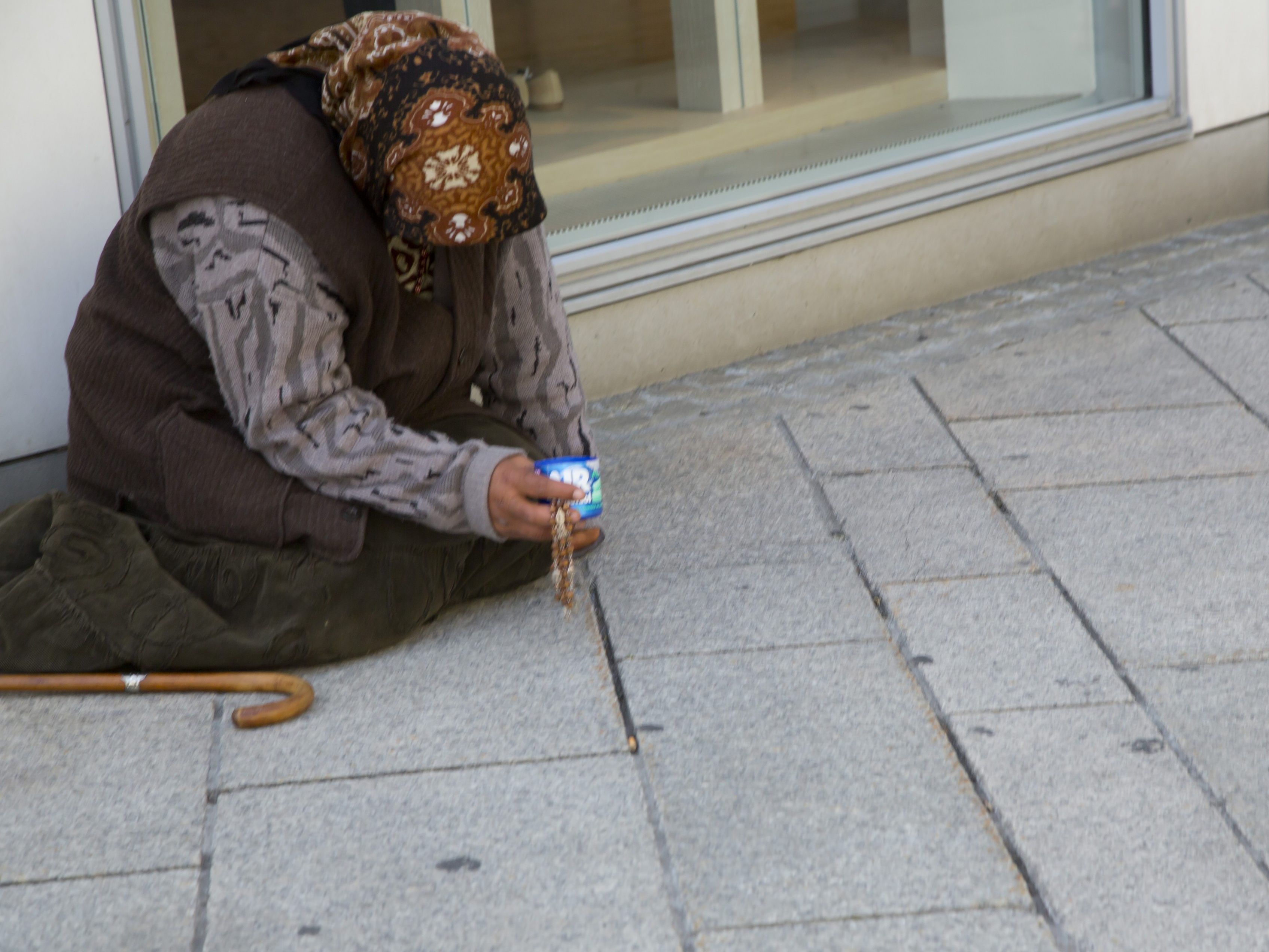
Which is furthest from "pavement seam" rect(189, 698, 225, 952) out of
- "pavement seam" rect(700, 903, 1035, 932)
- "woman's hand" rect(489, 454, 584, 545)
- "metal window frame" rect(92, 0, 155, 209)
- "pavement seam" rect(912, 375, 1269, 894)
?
"pavement seam" rect(912, 375, 1269, 894)

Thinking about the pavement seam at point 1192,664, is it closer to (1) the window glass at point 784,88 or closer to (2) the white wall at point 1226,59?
(1) the window glass at point 784,88

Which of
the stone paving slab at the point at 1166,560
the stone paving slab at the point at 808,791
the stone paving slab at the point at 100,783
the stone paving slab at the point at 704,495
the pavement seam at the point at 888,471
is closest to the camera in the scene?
the stone paving slab at the point at 808,791

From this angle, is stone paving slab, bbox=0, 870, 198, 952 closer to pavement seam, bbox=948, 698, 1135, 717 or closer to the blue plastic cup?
the blue plastic cup

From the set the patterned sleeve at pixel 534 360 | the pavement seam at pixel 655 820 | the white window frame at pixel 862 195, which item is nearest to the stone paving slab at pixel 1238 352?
Answer: the white window frame at pixel 862 195

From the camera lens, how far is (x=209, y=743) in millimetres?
2473

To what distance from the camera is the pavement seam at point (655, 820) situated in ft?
6.47

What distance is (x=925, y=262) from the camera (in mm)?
4742

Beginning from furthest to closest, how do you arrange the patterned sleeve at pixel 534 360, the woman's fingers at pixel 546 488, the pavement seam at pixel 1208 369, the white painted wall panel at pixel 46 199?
the pavement seam at pixel 1208 369
the white painted wall panel at pixel 46 199
the patterned sleeve at pixel 534 360
the woman's fingers at pixel 546 488

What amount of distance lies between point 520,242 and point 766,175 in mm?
1846

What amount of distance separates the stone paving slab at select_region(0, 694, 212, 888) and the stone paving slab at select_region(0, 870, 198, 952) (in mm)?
34

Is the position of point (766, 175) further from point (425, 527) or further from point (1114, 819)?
point (1114, 819)

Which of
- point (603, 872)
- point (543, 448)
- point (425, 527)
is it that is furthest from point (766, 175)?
point (603, 872)

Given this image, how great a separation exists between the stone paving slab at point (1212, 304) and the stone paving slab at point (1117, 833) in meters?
2.34

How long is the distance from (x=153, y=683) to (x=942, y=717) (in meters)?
1.38
